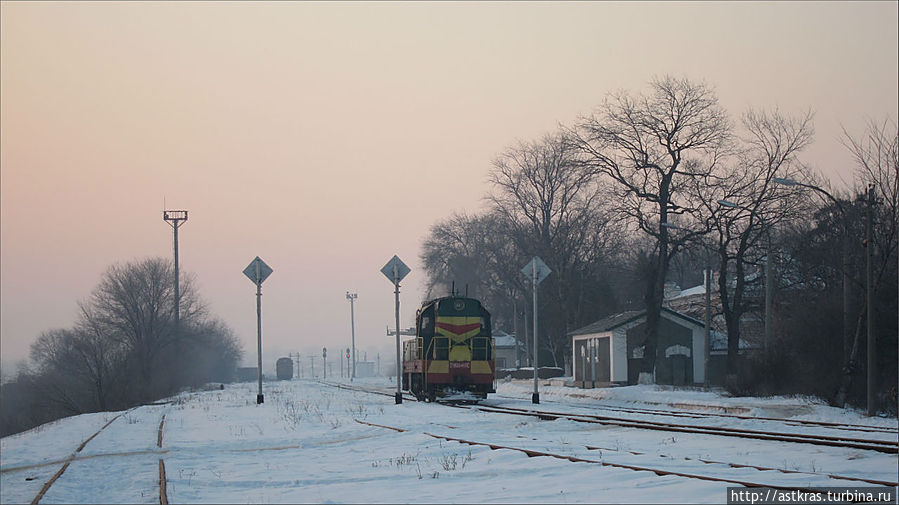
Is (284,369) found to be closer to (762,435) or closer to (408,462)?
(762,435)

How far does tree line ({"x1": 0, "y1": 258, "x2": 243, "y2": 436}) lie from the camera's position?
2105 inches

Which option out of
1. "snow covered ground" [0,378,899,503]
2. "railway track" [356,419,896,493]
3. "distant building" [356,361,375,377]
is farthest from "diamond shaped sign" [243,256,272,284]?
"distant building" [356,361,375,377]

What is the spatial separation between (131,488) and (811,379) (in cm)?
2416

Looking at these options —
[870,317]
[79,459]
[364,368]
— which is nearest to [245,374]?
[364,368]

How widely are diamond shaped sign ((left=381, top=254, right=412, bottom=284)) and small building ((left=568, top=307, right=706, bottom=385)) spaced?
20.5 metres

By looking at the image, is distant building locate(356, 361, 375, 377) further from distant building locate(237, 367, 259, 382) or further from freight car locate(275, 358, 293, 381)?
freight car locate(275, 358, 293, 381)

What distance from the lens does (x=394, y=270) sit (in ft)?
99.0

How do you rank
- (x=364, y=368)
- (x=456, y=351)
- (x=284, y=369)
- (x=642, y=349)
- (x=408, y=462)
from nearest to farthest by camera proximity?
(x=408, y=462) → (x=456, y=351) → (x=642, y=349) → (x=284, y=369) → (x=364, y=368)

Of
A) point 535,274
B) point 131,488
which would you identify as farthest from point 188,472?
point 535,274

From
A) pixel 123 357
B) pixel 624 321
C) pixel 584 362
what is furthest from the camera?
pixel 123 357

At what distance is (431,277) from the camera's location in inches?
3494

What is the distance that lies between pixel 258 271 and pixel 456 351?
26.9ft

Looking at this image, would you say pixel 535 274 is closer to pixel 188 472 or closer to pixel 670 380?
pixel 188 472

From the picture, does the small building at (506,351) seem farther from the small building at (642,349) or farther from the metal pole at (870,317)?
the metal pole at (870,317)
